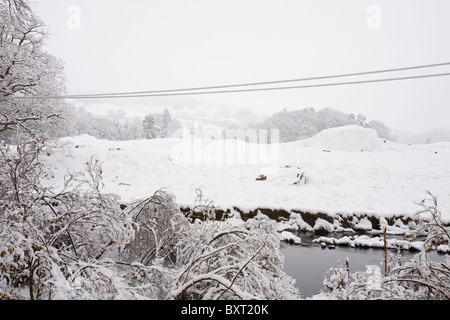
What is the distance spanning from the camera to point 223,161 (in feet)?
83.7

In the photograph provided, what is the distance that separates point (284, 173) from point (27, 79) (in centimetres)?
1787

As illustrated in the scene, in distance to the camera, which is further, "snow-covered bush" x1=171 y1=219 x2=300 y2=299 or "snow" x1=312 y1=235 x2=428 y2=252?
"snow" x1=312 y1=235 x2=428 y2=252

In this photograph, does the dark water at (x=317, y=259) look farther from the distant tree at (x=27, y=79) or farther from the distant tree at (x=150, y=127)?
the distant tree at (x=150, y=127)

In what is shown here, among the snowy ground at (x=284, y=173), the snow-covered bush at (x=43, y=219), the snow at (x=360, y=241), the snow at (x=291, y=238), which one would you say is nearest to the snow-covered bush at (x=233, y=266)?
the snow-covered bush at (x=43, y=219)

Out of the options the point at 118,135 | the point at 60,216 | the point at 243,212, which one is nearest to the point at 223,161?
the point at 243,212

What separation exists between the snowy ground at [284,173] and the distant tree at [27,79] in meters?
2.56

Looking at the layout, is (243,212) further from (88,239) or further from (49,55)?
(49,55)

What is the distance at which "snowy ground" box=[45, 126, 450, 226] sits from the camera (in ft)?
50.0

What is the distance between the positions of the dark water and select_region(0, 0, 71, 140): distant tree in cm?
1354

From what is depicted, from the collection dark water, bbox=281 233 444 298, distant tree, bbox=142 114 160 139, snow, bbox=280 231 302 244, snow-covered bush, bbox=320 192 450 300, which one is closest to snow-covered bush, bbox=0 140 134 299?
snow-covered bush, bbox=320 192 450 300

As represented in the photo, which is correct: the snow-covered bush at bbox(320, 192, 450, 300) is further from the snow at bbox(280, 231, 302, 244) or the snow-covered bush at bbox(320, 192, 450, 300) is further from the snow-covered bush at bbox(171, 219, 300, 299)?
the snow at bbox(280, 231, 302, 244)

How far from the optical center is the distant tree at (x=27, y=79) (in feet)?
41.3

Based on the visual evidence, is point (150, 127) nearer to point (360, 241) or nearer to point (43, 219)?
point (360, 241)

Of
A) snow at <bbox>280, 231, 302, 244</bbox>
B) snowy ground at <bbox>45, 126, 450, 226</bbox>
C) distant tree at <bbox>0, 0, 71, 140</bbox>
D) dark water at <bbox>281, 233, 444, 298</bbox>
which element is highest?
distant tree at <bbox>0, 0, 71, 140</bbox>
